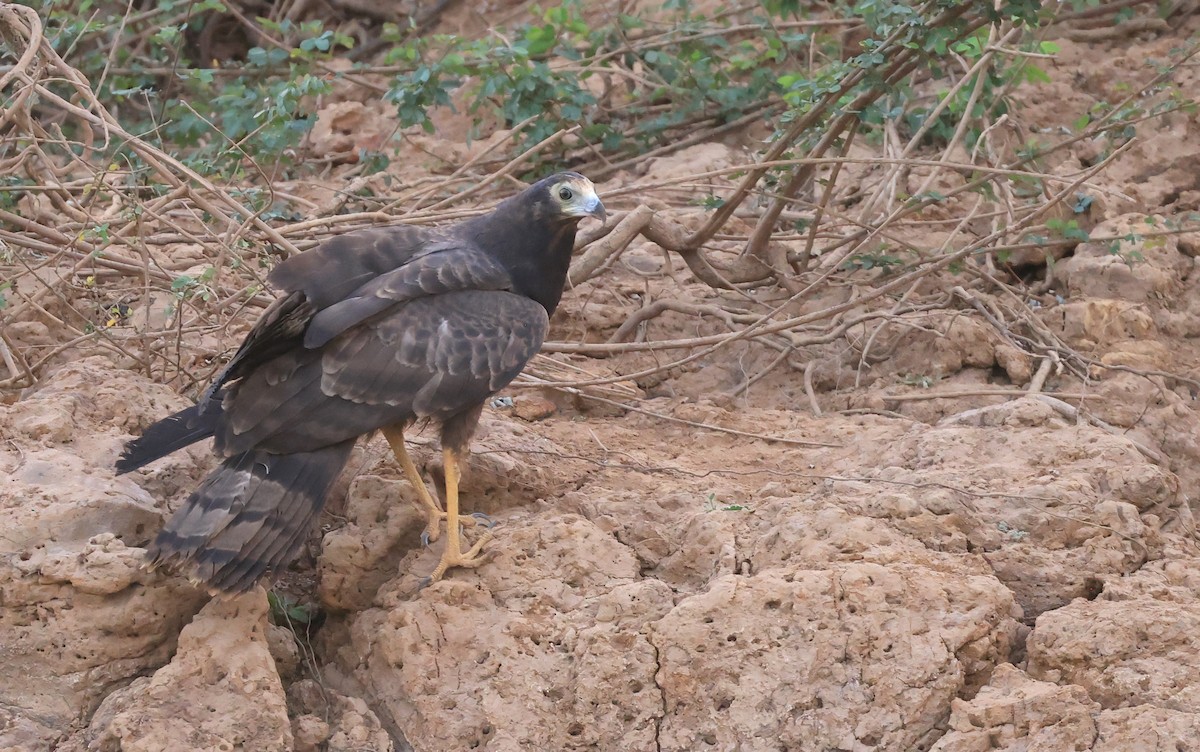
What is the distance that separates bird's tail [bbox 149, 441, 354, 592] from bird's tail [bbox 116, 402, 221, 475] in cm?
20

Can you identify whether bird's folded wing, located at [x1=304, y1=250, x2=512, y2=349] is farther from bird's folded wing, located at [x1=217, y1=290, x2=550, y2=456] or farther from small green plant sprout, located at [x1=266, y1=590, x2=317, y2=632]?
small green plant sprout, located at [x1=266, y1=590, x2=317, y2=632]

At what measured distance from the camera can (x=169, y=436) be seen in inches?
175

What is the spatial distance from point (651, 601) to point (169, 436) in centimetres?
166

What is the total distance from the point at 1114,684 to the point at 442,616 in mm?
2004

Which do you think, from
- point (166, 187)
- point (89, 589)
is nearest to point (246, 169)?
point (166, 187)

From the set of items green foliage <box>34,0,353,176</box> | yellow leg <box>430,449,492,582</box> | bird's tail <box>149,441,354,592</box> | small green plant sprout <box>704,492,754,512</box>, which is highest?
bird's tail <box>149,441,354,592</box>

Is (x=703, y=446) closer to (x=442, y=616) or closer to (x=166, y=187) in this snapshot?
(x=442, y=616)

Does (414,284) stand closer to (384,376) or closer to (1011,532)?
(384,376)

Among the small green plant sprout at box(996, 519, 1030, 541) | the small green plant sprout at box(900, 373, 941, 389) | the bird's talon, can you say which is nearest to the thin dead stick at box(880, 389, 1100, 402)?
the small green plant sprout at box(900, 373, 941, 389)

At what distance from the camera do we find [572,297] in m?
6.93

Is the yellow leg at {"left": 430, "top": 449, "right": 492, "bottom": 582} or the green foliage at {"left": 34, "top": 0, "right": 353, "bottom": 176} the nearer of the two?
the yellow leg at {"left": 430, "top": 449, "right": 492, "bottom": 582}

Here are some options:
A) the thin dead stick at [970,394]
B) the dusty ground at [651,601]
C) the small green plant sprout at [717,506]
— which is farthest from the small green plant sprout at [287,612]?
the thin dead stick at [970,394]

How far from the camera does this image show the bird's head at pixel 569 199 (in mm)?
5027

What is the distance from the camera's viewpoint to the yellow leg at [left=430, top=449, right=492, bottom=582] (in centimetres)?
448
